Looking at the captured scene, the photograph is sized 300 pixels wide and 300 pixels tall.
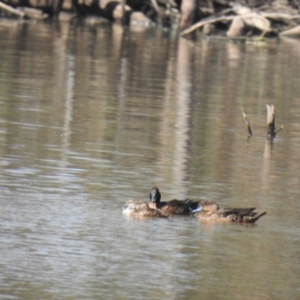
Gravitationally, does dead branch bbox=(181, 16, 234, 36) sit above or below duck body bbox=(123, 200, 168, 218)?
above

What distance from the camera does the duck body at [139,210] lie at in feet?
32.9

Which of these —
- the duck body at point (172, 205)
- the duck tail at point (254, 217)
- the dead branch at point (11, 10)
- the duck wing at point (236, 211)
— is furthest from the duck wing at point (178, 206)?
the dead branch at point (11, 10)

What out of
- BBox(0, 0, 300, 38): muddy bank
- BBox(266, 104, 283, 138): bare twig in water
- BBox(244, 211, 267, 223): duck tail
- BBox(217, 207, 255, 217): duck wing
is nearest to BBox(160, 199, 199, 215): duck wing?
BBox(217, 207, 255, 217): duck wing

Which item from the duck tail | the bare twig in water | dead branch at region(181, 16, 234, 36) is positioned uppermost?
dead branch at region(181, 16, 234, 36)

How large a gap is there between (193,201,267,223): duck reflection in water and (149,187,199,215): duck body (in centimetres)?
12

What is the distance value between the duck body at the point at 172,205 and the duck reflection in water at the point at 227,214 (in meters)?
0.12

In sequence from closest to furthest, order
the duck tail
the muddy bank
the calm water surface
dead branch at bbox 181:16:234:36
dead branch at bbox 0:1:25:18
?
1. the calm water surface
2. the duck tail
3. dead branch at bbox 181:16:234:36
4. the muddy bank
5. dead branch at bbox 0:1:25:18

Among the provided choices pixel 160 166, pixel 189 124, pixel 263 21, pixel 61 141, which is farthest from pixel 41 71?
pixel 263 21

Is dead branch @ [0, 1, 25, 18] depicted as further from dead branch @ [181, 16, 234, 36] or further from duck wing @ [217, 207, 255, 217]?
duck wing @ [217, 207, 255, 217]

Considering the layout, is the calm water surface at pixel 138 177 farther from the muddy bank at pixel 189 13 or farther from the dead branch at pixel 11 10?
the dead branch at pixel 11 10

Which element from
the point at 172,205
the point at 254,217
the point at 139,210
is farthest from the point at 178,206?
the point at 254,217

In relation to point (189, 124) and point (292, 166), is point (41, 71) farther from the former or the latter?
point (292, 166)

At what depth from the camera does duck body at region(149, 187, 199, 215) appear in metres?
10.2

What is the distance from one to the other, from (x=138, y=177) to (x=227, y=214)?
2.02m
